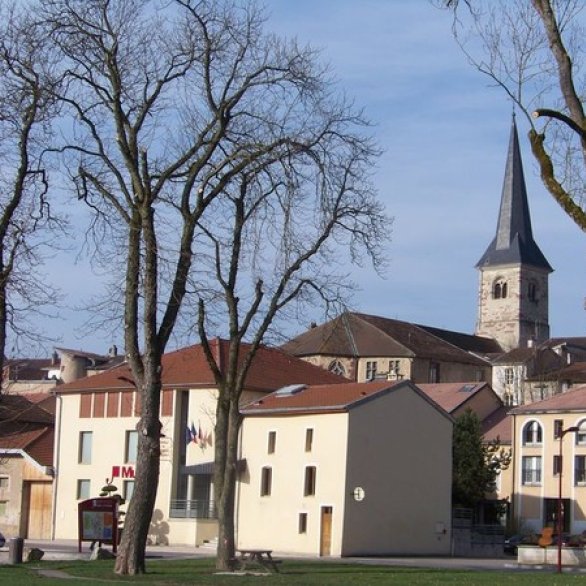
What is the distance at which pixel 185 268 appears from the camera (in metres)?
30.3

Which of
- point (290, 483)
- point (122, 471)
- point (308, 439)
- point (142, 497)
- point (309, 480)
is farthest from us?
point (122, 471)

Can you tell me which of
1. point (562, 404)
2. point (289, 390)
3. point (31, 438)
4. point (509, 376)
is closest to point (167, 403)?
point (289, 390)

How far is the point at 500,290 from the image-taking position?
168 metres

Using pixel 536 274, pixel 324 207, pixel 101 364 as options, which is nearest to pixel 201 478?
pixel 324 207

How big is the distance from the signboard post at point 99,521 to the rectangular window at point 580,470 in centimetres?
4052

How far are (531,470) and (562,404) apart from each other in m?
5.19

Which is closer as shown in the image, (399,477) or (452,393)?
(399,477)

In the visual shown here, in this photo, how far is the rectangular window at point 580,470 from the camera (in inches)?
2923

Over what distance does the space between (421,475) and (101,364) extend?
82563mm

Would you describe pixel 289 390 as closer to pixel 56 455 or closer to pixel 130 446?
pixel 130 446

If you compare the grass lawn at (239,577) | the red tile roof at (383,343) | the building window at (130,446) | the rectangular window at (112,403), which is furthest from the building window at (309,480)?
the red tile roof at (383,343)

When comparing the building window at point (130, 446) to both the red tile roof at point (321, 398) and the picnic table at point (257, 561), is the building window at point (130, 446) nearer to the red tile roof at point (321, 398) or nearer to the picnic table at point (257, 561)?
the red tile roof at point (321, 398)

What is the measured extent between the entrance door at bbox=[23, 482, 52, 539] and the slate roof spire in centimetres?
9480

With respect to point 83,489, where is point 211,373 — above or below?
above
